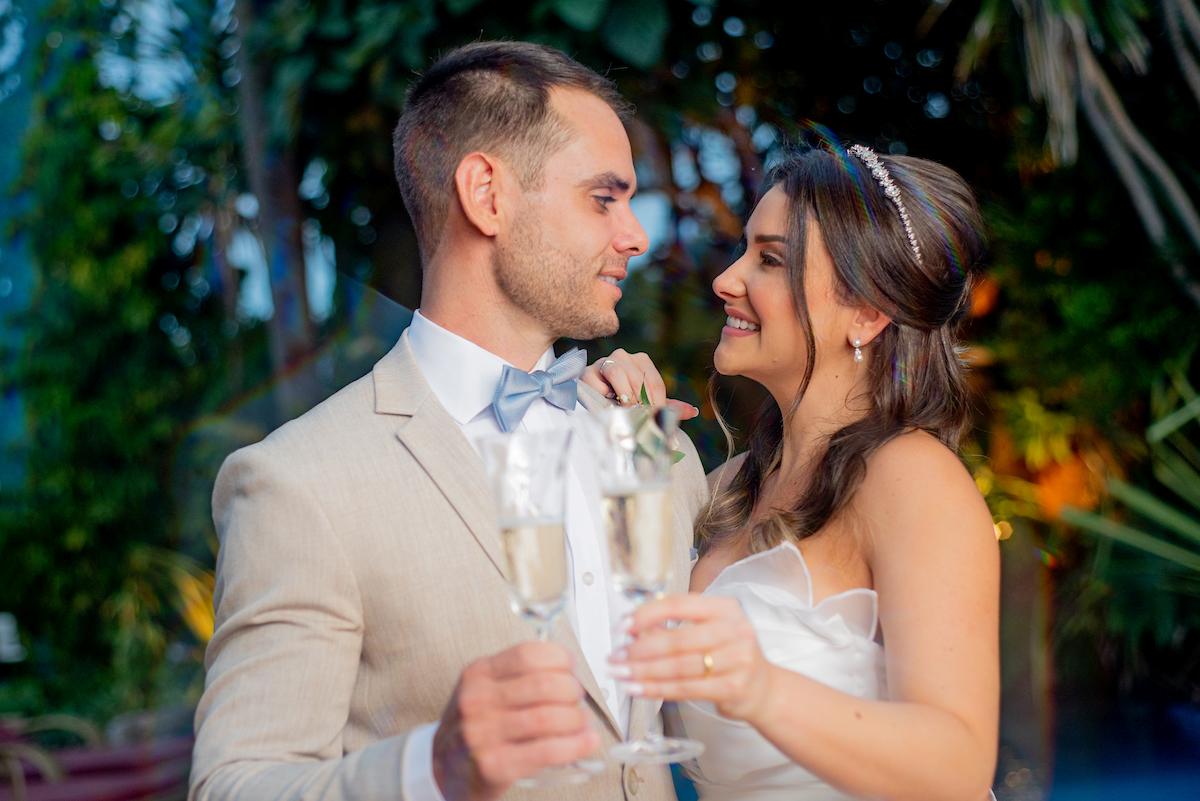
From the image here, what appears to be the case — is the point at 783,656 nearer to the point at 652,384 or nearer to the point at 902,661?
the point at 902,661

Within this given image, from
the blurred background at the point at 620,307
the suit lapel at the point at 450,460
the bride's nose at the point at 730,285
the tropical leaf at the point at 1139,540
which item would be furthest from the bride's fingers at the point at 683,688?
the tropical leaf at the point at 1139,540

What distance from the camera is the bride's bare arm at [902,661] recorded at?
1455 millimetres

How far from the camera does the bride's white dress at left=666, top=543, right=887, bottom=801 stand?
2.26 meters

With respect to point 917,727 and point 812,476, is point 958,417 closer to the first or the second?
point 812,476

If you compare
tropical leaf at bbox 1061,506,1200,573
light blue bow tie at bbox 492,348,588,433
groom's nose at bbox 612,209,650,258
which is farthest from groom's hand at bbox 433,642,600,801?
tropical leaf at bbox 1061,506,1200,573

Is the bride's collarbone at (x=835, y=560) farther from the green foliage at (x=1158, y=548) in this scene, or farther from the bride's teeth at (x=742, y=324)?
the green foliage at (x=1158, y=548)

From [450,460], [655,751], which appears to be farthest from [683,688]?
[450,460]

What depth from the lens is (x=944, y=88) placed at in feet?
23.9

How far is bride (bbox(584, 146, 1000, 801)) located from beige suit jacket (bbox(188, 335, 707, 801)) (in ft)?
1.21

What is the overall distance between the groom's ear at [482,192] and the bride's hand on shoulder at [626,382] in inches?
18.1

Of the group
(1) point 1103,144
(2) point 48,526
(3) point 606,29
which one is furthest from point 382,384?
(2) point 48,526

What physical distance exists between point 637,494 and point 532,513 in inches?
4.6

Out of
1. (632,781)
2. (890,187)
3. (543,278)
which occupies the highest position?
(890,187)

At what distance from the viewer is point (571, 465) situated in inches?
94.4
